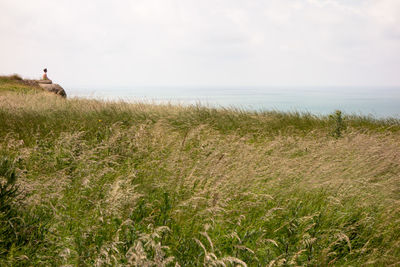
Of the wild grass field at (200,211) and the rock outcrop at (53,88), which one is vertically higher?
the rock outcrop at (53,88)

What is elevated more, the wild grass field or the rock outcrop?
the rock outcrop

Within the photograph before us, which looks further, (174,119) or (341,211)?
(174,119)

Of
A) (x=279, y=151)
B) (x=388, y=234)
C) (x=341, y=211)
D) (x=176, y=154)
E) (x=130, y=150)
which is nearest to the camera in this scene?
(x=388, y=234)

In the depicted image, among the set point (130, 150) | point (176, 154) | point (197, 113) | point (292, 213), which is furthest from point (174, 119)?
point (292, 213)

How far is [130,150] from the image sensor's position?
A: 5613mm

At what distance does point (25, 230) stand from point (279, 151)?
4627mm

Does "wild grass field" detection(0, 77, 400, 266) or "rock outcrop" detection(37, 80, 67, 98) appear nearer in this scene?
"wild grass field" detection(0, 77, 400, 266)

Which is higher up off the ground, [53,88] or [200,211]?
[53,88]

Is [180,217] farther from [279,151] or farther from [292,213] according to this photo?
[279,151]

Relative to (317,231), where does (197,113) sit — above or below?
above

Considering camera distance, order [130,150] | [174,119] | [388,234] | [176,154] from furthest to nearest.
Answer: [174,119] < [130,150] < [176,154] < [388,234]

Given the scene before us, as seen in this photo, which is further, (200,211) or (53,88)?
(53,88)

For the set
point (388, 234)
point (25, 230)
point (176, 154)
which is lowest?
point (388, 234)

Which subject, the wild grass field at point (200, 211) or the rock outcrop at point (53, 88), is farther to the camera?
the rock outcrop at point (53, 88)
